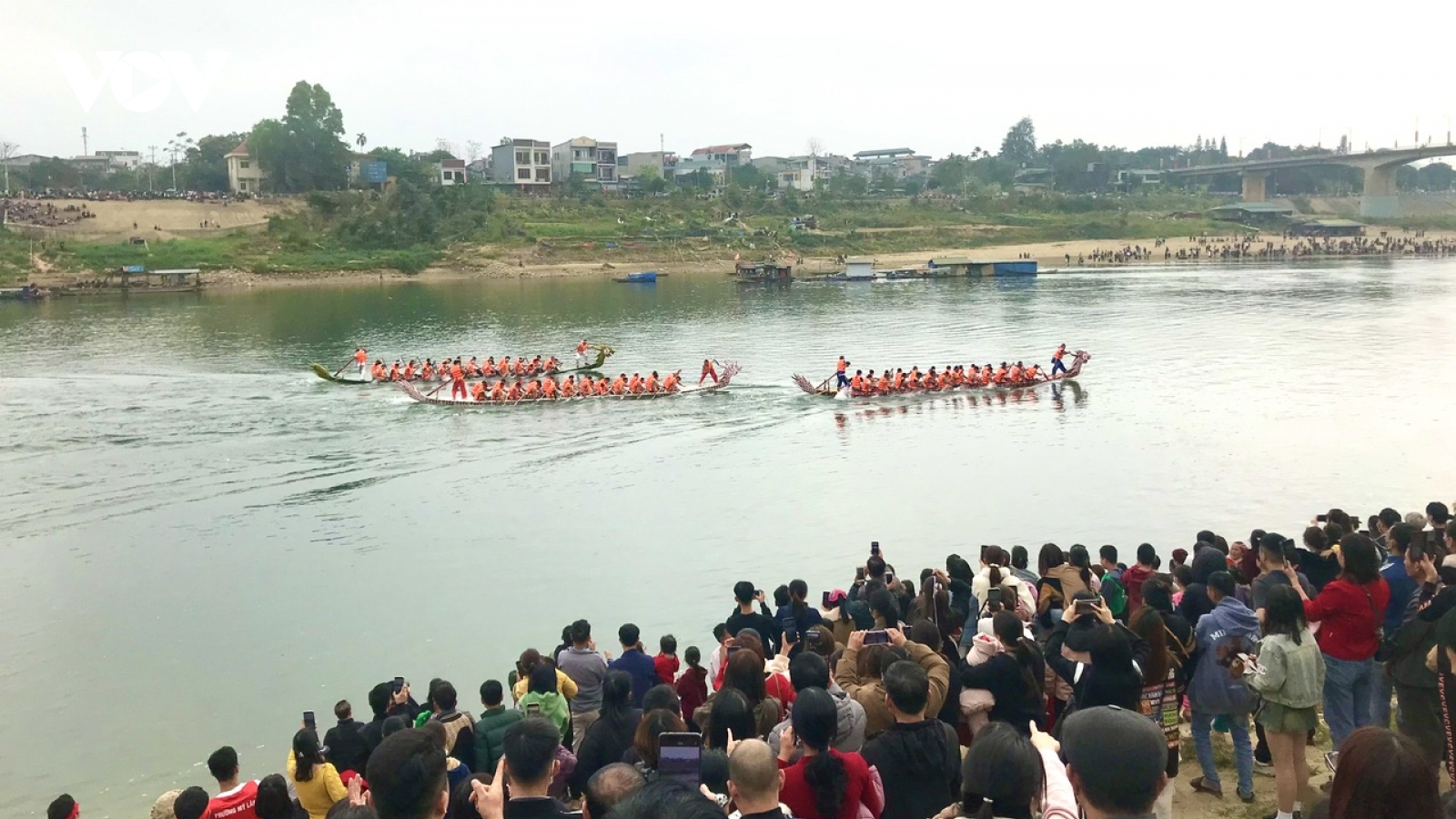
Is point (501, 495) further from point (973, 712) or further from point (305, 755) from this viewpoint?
point (973, 712)

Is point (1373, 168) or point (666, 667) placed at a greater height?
point (1373, 168)

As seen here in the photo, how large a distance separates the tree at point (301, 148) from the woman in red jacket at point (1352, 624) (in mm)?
94908

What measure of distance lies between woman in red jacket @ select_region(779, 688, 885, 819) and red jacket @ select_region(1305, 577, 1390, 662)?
393 cm

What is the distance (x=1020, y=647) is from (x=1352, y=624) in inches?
101

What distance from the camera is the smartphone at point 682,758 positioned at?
4.68m

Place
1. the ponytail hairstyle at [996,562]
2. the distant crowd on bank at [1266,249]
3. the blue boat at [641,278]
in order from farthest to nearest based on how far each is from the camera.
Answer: the distant crowd on bank at [1266,249] → the blue boat at [641,278] → the ponytail hairstyle at [996,562]

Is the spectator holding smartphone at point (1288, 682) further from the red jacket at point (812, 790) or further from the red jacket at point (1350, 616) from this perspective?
the red jacket at point (812, 790)

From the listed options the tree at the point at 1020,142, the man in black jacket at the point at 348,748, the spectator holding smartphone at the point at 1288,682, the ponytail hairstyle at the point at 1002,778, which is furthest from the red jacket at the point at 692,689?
the tree at the point at 1020,142

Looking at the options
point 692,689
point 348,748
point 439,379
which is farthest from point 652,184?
point 348,748

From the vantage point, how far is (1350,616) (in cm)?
686

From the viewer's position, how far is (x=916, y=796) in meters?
4.99

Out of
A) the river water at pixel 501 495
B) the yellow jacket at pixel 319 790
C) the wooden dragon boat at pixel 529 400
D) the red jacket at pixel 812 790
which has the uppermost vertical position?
the red jacket at pixel 812 790

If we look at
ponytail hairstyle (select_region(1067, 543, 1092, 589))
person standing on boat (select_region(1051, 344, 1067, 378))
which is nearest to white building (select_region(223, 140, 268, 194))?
person standing on boat (select_region(1051, 344, 1067, 378))

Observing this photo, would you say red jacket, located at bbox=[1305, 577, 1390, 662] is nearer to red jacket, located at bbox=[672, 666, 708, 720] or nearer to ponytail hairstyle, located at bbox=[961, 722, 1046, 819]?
ponytail hairstyle, located at bbox=[961, 722, 1046, 819]
